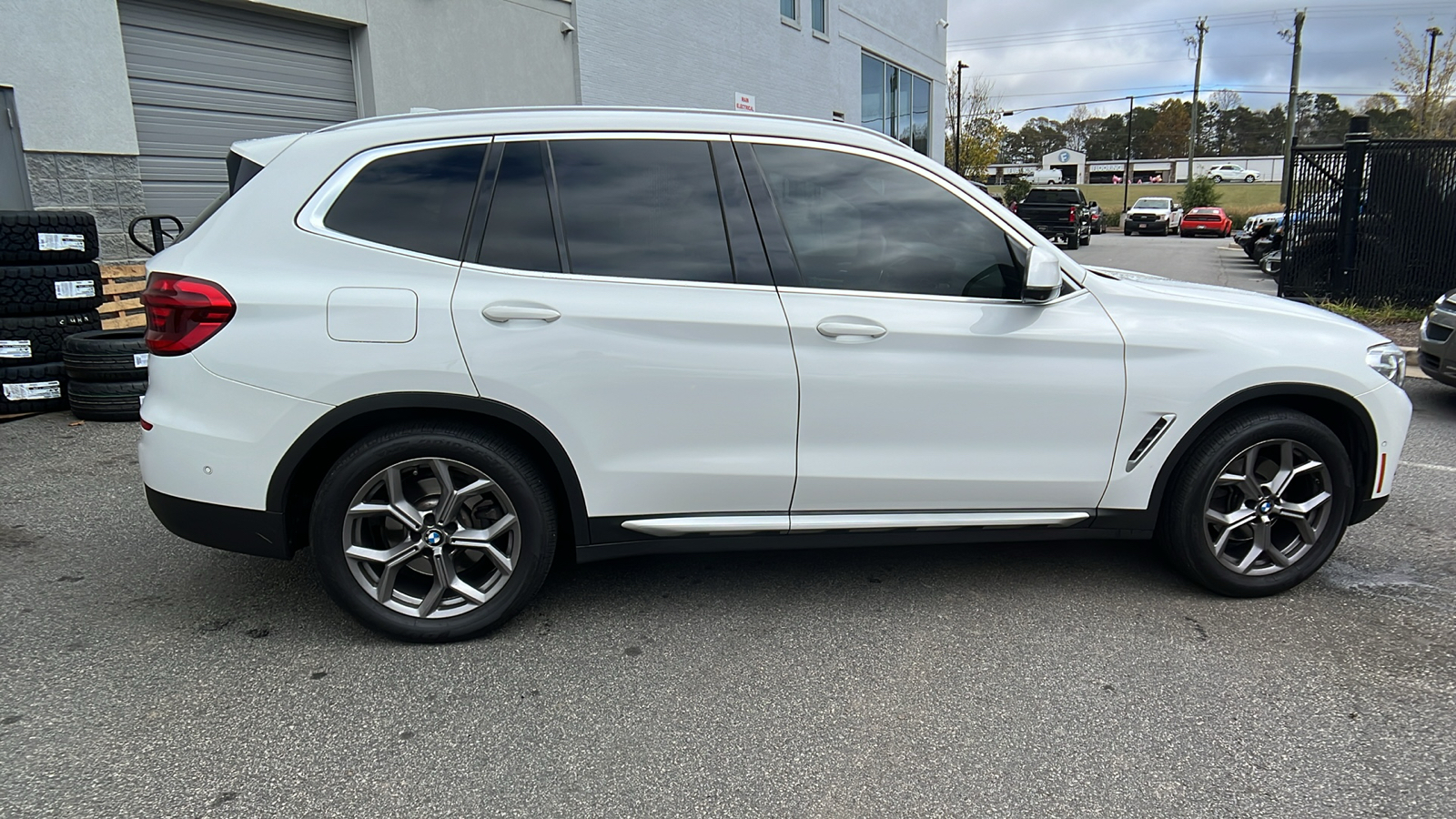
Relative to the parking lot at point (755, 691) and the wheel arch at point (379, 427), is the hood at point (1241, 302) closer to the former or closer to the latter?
the parking lot at point (755, 691)

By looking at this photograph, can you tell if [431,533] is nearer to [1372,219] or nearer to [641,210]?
[641,210]

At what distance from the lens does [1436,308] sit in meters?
7.70

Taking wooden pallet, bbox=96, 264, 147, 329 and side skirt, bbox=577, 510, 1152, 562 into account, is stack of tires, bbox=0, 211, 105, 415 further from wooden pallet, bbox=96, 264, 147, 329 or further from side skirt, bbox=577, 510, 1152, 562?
side skirt, bbox=577, 510, 1152, 562

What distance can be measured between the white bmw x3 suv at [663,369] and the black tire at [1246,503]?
0.01 metres

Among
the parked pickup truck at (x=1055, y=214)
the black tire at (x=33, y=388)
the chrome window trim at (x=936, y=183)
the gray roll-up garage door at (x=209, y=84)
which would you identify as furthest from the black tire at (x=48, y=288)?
the parked pickup truck at (x=1055, y=214)

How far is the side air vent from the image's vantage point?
3.60 meters

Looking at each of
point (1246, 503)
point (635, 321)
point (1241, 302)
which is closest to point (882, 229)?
point (635, 321)

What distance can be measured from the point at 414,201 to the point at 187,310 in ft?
2.72

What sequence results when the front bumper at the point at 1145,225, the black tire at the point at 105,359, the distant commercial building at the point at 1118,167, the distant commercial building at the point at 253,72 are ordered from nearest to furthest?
the black tire at the point at 105,359 → the distant commercial building at the point at 253,72 → the front bumper at the point at 1145,225 → the distant commercial building at the point at 1118,167

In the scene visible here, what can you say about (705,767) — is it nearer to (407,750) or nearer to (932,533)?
(407,750)

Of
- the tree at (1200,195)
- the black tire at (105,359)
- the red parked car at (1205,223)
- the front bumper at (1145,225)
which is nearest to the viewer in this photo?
the black tire at (105,359)

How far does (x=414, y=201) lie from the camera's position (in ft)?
10.9

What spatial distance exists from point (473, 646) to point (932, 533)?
1774 mm

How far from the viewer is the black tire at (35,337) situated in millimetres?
6738
